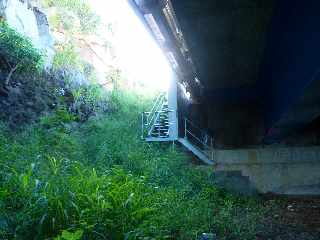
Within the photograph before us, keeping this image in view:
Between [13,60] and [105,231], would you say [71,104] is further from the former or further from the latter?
[105,231]

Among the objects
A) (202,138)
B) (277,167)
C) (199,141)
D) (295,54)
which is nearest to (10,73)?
(199,141)

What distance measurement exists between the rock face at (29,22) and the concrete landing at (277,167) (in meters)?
9.03

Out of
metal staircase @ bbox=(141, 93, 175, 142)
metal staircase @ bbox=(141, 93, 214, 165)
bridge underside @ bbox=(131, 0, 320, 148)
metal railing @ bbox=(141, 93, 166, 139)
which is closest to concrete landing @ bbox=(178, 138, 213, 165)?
metal staircase @ bbox=(141, 93, 214, 165)

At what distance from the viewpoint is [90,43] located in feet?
70.9

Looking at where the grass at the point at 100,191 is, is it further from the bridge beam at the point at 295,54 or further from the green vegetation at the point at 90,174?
the bridge beam at the point at 295,54

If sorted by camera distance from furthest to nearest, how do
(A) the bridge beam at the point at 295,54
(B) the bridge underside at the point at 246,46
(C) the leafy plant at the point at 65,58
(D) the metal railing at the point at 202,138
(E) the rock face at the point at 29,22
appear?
(D) the metal railing at the point at 202,138, (C) the leafy plant at the point at 65,58, (E) the rock face at the point at 29,22, (B) the bridge underside at the point at 246,46, (A) the bridge beam at the point at 295,54

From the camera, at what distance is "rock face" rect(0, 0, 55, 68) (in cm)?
1270

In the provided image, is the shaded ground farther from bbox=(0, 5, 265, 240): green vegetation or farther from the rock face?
the rock face

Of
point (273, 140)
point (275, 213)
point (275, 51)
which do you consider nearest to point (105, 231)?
point (275, 51)

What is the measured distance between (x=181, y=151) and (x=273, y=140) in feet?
14.5

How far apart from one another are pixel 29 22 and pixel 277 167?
1244 cm

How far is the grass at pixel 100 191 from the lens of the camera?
16.3ft

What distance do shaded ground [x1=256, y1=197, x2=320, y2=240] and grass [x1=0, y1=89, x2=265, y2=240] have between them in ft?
1.20

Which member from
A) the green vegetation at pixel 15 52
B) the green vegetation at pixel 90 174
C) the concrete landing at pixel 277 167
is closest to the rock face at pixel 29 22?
the green vegetation at pixel 90 174
